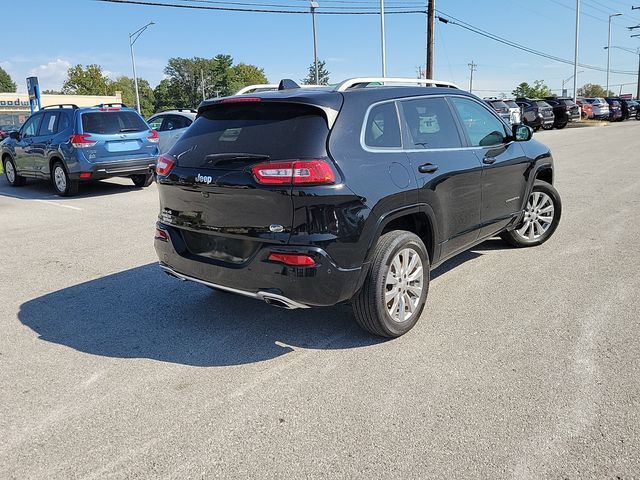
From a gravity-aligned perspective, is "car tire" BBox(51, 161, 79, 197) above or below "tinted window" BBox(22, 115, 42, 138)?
below

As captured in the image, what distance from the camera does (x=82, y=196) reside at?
37.4 ft

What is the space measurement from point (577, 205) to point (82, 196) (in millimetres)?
9360

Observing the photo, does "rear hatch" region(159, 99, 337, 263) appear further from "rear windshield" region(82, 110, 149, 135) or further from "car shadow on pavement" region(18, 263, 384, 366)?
"rear windshield" region(82, 110, 149, 135)

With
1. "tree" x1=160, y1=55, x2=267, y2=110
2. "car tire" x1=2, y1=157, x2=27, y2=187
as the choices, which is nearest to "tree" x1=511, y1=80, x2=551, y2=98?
"tree" x1=160, y1=55, x2=267, y2=110

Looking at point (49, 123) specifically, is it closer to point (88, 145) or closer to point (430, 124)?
point (88, 145)

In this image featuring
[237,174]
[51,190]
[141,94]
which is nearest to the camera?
[237,174]

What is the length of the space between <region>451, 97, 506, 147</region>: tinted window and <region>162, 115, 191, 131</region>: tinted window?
10.6m

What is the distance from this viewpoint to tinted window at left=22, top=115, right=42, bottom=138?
1219 centimetres

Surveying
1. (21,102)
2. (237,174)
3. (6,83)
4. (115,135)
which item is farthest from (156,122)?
(6,83)

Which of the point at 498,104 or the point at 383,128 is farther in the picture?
the point at 498,104

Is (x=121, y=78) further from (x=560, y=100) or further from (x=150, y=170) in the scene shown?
(x=150, y=170)

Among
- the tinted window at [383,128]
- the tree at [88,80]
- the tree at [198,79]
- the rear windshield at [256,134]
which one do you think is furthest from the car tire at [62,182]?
the tree at [198,79]

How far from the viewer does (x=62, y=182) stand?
11391 mm

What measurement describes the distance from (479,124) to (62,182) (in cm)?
921
